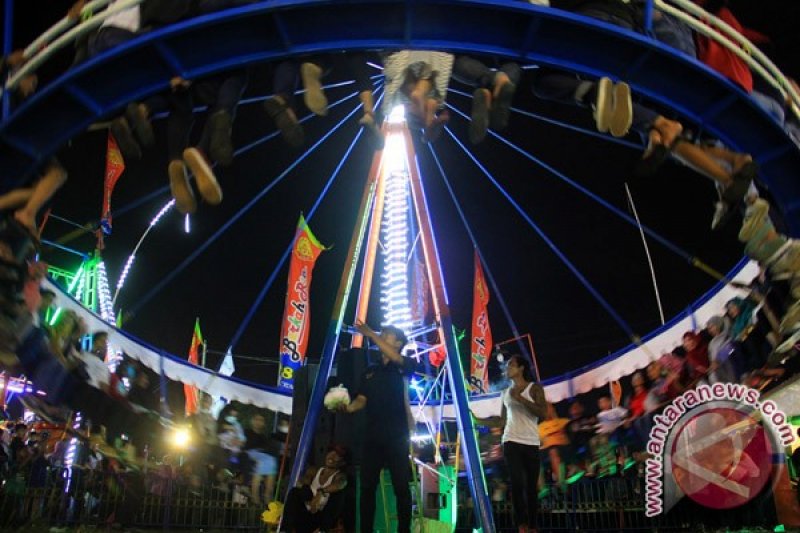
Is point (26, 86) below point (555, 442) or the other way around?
the other way around

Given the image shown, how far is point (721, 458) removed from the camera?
8.78m

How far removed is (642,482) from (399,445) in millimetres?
6526

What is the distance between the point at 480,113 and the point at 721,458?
6447 millimetres

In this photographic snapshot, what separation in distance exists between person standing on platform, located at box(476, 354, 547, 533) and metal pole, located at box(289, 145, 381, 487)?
8.21ft

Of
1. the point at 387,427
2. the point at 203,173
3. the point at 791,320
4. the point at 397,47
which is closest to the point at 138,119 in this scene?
the point at 203,173

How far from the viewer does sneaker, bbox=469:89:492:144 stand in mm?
5812

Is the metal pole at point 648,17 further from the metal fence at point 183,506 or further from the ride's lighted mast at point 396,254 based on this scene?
the metal fence at point 183,506

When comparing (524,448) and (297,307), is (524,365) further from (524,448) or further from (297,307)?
(297,307)

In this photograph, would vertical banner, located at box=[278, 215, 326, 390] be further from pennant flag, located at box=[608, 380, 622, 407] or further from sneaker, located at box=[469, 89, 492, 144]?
sneaker, located at box=[469, 89, 492, 144]

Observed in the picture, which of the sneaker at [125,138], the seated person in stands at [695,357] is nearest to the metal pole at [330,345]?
the sneaker at [125,138]

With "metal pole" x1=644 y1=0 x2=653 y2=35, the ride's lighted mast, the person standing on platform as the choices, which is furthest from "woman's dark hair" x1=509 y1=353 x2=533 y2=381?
the ride's lighted mast

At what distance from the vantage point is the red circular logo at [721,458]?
8766mm

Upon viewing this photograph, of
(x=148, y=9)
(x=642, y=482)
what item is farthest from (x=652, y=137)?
(x=642, y=482)

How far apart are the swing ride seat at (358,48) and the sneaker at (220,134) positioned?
0.43 meters
